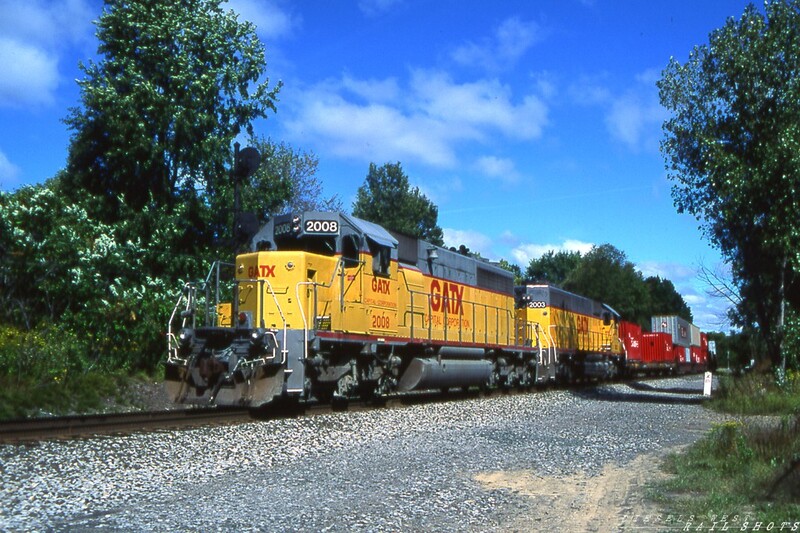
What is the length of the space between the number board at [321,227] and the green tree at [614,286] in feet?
242

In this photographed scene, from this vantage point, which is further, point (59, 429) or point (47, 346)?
point (47, 346)

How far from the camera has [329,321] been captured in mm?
16328

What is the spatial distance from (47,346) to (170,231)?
816 cm

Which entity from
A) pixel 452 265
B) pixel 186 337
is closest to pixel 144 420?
pixel 186 337

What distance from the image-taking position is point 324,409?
56.4ft

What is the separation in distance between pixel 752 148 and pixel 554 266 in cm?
9373

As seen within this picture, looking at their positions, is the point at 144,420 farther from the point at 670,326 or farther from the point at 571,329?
the point at 670,326

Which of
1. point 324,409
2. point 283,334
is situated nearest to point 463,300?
point 324,409

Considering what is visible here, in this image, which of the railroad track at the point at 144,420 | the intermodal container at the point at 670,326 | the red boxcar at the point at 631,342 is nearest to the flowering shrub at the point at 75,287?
the railroad track at the point at 144,420

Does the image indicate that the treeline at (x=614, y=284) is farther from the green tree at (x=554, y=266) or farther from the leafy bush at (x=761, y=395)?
the leafy bush at (x=761, y=395)

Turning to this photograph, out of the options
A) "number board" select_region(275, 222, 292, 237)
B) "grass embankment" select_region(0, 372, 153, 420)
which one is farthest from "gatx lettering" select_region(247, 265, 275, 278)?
"grass embankment" select_region(0, 372, 153, 420)

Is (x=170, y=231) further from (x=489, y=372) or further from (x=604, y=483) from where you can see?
(x=604, y=483)

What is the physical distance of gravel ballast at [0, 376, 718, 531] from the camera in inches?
287

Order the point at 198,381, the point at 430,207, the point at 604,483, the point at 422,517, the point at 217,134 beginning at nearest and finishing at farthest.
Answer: the point at 422,517, the point at 604,483, the point at 198,381, the point at 217,134, the point at 430,207
